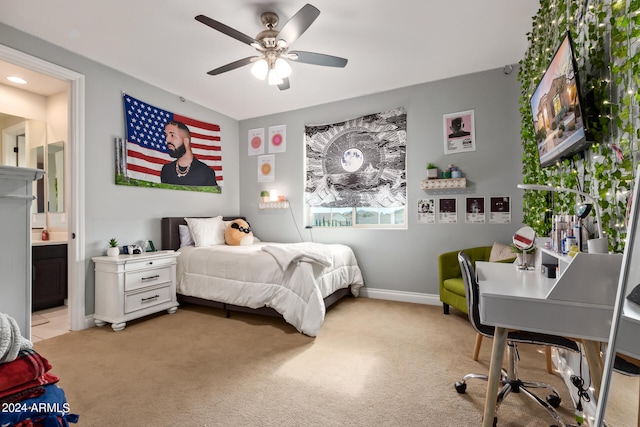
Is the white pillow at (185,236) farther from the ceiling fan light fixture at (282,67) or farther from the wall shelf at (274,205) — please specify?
the ceiling fan light fixture at (282,67)

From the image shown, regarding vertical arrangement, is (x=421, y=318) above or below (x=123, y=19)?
below

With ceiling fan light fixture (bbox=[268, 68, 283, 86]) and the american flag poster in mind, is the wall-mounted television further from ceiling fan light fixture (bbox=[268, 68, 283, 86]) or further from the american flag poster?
the american flag poster

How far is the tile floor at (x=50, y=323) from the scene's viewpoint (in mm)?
2870

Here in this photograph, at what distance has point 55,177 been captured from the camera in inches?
153

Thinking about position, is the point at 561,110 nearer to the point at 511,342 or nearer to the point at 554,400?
the point at 511,342

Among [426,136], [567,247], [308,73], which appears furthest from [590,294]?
[308,73]

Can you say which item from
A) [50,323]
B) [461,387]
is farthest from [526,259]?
[50,323]

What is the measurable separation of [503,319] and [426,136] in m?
2.94

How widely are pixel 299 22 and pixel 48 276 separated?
4050mm

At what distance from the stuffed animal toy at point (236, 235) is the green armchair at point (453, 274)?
2.47 m

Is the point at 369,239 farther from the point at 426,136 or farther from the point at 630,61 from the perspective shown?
the point at 630,61

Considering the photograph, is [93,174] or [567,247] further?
[93,174]

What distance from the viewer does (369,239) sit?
4.14 metres

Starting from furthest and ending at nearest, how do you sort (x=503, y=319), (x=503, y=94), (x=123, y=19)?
(x=503, y=94) → (x=123, y=19) → (x=503, y=319)
